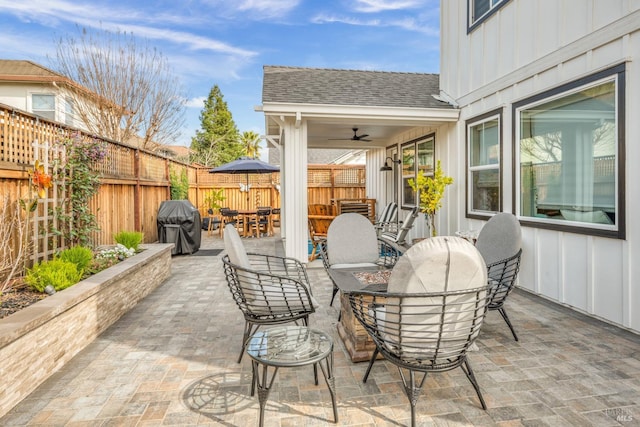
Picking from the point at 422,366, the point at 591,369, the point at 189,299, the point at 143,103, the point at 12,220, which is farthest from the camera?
the point at 143,103

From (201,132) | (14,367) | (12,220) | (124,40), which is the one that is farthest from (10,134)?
(201,132)

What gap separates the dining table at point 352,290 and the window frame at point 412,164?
4.60 meters

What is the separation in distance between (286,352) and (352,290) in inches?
32.0

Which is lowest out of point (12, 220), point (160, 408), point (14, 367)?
point (160, 408)

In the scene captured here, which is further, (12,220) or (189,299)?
(189,299)

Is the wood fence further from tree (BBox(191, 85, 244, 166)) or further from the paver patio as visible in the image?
tree (BBox(191, 85, 244, 166))

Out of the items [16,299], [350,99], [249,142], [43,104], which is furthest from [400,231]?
[249,142]

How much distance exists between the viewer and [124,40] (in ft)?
38.3

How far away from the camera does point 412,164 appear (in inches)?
334

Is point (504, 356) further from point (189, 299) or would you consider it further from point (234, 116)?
point (234, 116)

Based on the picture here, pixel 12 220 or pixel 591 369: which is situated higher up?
pixel 12 220

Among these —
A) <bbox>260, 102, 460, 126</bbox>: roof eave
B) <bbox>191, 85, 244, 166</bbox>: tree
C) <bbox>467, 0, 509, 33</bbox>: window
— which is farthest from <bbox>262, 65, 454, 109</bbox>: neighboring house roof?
<bbox>191, 85, 244, 166</bbox>: tree

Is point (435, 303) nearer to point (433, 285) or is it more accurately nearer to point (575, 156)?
point (433, 285)

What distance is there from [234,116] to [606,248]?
29593mm
